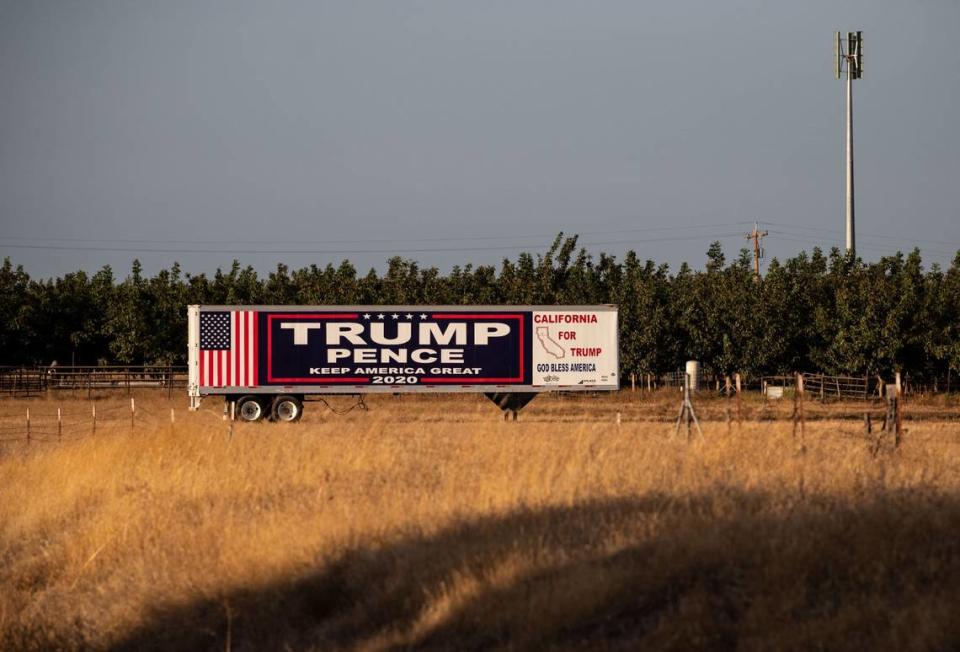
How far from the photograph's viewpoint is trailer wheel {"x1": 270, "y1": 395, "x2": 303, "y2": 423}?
1511 inches

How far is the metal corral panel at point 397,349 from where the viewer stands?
3766cm

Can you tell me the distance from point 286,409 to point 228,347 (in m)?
2.89

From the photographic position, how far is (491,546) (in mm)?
11000

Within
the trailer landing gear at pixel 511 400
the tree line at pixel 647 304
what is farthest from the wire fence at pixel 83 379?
the trailer landing gear at pixel 511 400

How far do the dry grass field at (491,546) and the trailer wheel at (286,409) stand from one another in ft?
60.0

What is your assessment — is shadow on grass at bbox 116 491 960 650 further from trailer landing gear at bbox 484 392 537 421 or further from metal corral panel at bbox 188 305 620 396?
trailer landing gear at bbox 484 392 537 421

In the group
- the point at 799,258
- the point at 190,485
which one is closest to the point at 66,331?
the point at 799,258

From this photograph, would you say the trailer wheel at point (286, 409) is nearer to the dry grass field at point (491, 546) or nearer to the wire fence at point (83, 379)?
the dry grass field at point (491, 546)

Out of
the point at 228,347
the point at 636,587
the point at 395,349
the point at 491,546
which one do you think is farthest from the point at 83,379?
the point at 636,587

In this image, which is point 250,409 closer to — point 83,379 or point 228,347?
point 228,347

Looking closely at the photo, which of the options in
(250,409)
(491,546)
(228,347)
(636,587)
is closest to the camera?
(636,587)

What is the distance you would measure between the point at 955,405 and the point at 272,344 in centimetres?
2740

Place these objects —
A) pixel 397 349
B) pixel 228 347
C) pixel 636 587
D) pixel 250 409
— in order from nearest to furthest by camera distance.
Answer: pixel 636 587 → pixel 228 347 → pixel 397 349 → pixel 250 409

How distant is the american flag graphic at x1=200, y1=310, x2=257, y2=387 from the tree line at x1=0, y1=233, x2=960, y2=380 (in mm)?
25425
